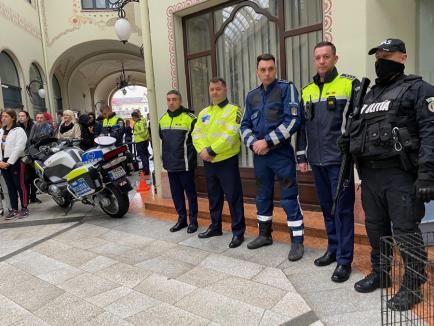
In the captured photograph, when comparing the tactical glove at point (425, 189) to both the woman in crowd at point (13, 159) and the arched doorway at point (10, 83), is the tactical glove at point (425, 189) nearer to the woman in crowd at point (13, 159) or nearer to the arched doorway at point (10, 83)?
the woman in crowd at point (13, 159)

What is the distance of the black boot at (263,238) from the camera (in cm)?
388

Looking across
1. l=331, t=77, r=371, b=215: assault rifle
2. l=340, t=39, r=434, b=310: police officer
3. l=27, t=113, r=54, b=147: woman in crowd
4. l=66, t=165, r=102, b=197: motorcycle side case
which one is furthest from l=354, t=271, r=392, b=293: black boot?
l=27, t=113, r=54, b=147: woman in crowd

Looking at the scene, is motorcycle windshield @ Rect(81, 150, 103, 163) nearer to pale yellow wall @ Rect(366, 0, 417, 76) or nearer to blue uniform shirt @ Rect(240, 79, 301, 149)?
blue uniform shirt @ Rect(240, 79, 301, 149)

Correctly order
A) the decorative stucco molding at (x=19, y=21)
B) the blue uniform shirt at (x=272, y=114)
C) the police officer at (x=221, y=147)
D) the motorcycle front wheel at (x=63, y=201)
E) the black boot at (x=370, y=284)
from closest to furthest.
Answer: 1. the black boot at (x=370, y=284)
2. the blue uniform shirt at (x=272, y=114)
3. the police officer at (x=221, y=147)
4. the motorcycle front wheel at (x=63, y=201)
5. the decorative stucco molding at (x=19, y=21)

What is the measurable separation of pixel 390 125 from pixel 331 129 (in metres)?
0.62

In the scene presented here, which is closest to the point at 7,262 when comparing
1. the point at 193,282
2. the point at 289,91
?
the point at 193,282

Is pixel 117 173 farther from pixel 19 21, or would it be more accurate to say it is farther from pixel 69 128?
pixel 19 21

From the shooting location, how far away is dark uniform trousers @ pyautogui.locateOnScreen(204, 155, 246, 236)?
3943 millimetres

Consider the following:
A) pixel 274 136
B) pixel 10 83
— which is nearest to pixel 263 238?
pixel 274 136

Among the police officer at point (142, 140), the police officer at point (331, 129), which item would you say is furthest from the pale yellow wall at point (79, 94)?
the police officer at point (331, 129)

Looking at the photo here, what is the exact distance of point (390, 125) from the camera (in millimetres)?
2471

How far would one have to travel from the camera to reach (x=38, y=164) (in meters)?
5.86

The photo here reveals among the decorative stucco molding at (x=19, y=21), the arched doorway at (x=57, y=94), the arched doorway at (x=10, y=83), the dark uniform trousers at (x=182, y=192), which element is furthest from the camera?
the arched doorway at (x=57, y=94)

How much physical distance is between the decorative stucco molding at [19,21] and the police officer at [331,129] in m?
9.54
